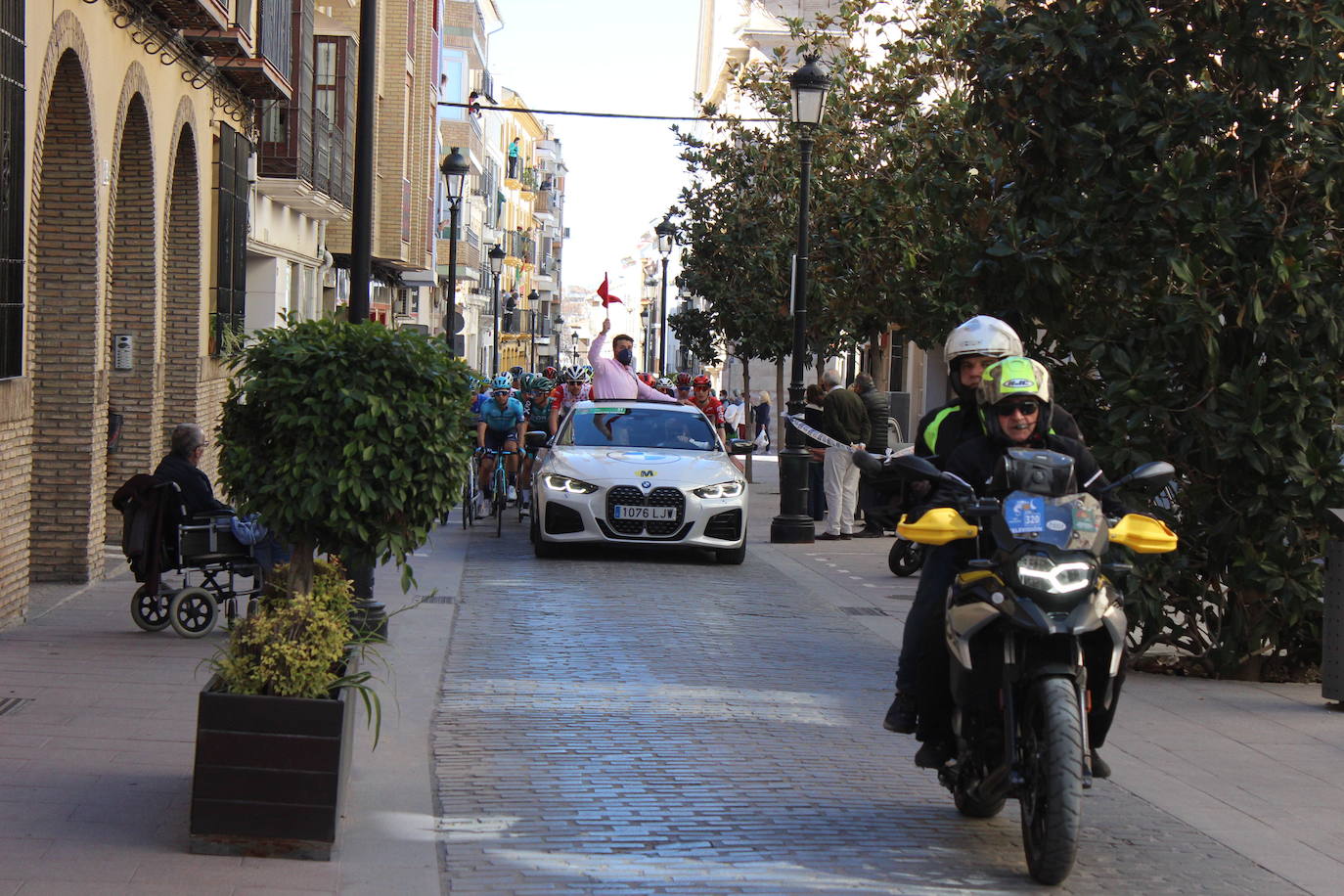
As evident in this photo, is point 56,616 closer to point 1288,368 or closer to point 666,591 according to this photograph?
point 666,591

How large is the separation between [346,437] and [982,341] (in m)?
2.43

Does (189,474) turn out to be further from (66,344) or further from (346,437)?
(346,437)

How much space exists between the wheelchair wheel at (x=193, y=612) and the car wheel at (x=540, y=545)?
5820 millimetres

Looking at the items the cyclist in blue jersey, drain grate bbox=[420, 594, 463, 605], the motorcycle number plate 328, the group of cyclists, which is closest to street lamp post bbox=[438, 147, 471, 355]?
the group of cyclists

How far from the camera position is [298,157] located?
23.5 m

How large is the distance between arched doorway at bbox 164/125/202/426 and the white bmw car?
12.9 ft

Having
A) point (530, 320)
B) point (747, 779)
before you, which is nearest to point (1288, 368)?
point (747, 779)

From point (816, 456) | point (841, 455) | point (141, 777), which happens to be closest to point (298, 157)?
point (816, 456)

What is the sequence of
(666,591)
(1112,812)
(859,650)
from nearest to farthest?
(1112,812) → (859,650) → (666,591)

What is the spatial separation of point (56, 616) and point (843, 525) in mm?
10944

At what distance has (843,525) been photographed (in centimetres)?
2055

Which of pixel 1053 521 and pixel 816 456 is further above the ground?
pixel 1053 521

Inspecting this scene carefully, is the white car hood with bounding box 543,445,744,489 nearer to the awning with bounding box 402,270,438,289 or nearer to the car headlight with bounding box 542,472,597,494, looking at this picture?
the car headlight with bounding box 542,472,597,494

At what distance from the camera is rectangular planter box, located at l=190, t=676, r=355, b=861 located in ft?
18.5
